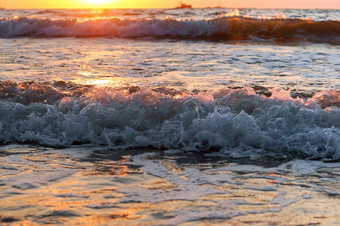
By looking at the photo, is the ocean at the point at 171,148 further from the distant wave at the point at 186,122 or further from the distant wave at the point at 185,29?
the distant wave at the point at 185,29

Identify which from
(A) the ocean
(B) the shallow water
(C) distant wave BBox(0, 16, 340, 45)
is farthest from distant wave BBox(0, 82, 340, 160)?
(C) distant wave BBox(0, 16, 340, 45)

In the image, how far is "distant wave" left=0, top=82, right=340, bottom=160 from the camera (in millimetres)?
4906

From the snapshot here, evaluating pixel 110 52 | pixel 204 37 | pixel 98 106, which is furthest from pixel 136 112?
pixel 204 37

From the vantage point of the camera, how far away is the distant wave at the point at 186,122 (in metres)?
4.91

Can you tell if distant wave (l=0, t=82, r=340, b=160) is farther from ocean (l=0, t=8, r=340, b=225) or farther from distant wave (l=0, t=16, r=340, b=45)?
distant wave (l=0, t=16, r=340, b=45)

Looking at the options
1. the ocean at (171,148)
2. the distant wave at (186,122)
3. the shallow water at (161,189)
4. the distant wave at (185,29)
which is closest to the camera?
the shallow water at (161,189)

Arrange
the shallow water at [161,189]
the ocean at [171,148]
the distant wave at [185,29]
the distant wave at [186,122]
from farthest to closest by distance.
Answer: the distant wave at [185,29] < the distant wave at [186,122] < the ocean at [171,148] < the shallow water at [161,189]

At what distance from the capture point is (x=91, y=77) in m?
9.05

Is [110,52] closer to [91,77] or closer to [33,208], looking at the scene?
[91,77]

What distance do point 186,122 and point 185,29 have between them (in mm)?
15416

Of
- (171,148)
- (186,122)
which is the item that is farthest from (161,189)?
(186,122)

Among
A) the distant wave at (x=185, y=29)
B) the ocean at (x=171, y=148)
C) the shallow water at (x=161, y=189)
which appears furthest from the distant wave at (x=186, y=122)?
the distant wave at (x=185, y=29)

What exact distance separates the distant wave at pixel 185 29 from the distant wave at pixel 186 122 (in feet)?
42.1

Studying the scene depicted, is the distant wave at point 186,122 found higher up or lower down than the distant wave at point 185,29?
lower down
